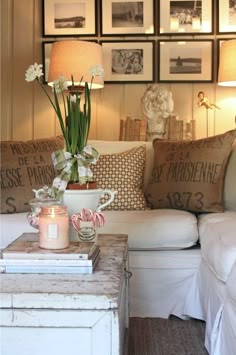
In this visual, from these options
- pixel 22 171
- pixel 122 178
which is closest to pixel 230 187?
pixel 122 178

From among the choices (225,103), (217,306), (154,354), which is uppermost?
(225,103)

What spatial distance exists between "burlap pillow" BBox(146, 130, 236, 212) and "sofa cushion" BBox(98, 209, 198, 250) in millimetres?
263

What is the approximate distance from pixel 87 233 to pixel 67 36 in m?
2.45

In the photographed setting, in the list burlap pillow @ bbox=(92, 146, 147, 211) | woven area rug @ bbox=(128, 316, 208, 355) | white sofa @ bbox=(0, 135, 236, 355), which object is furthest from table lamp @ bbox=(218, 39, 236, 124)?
woven area rug @ bbox=(128, 316, 208, 355)

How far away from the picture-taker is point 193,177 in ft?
7.97

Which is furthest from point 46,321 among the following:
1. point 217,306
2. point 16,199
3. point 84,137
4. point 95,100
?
point 95,100

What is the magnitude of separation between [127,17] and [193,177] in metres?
1.66

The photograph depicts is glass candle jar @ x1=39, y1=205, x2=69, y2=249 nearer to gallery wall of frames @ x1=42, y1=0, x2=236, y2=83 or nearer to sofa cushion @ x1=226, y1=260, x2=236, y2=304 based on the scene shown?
sofa cushion @ x1=226, y1=260, x2=236, y2=304

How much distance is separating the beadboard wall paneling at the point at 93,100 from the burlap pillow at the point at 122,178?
107 centimetres

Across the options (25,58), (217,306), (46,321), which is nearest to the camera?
(46,321)

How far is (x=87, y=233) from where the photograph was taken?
147cm

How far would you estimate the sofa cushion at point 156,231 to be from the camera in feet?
6.89

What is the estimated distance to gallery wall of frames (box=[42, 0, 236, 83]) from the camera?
11.3 feet

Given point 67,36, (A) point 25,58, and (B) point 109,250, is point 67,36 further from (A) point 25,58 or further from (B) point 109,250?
(B) point 109,250
